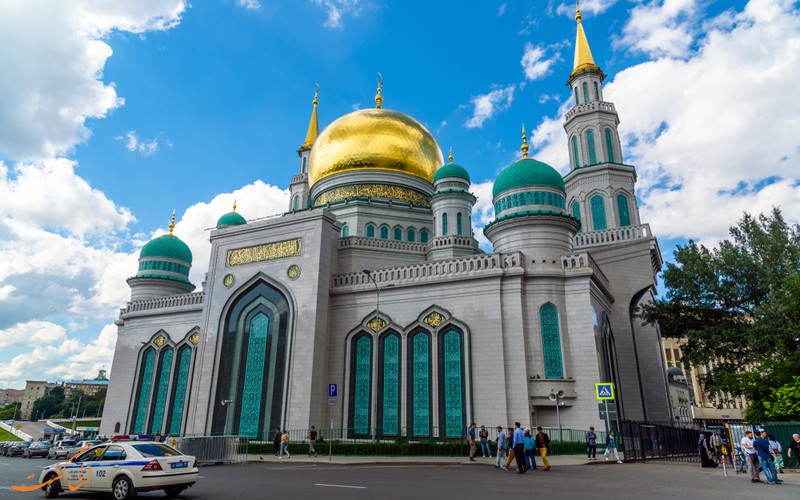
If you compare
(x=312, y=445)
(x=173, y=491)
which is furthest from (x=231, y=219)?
(x=173, y=491)

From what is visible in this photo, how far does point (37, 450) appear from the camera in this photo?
24156mm

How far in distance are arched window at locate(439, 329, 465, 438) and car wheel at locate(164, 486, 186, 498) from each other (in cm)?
1318

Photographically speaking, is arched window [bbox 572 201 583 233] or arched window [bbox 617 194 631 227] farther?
arched window [bbox 572 201 583 233]

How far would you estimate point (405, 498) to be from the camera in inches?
315

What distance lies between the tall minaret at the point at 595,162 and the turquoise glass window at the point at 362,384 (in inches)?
520

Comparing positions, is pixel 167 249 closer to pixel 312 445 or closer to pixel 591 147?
pixel 312 445

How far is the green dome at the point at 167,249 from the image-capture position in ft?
110

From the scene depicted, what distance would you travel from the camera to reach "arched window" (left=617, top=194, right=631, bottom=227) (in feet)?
89.4

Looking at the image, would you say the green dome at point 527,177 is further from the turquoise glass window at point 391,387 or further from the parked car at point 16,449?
the parked car at point 16,449

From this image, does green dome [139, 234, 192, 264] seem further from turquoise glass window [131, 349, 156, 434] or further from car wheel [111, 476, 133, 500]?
car wheel [111, 476, 133, 500]

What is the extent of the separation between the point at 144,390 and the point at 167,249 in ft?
30.1

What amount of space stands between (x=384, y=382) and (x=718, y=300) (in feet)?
48.0

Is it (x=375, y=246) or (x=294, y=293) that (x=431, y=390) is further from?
(x=375, y=246)

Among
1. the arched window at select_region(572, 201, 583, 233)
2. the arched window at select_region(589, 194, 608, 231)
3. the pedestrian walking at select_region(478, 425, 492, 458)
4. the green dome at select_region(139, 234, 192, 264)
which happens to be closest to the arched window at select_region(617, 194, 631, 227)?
the arched window at select_region(589, 194, 608, 231)
